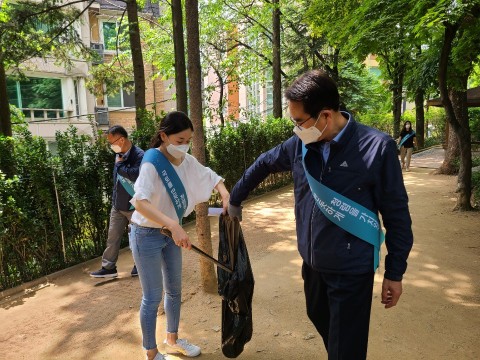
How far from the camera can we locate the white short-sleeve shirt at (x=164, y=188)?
8.25 ft

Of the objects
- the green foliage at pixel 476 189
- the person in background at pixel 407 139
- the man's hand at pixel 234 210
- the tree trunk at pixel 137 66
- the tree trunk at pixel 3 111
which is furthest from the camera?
the person in background at pixel 407 139

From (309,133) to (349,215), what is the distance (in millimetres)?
460

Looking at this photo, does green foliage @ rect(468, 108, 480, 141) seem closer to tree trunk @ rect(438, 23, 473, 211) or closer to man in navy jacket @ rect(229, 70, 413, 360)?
tree trunk @ rect(438, 23, 473, 211)

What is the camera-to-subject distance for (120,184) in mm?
4828

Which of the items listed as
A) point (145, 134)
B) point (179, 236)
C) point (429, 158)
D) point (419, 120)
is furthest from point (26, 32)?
point (419, 120)

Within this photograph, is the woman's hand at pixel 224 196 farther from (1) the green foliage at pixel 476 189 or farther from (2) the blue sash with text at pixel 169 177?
(1) the green foliage at pixel 476 189

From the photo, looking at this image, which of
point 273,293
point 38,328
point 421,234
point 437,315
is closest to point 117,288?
point 38,328

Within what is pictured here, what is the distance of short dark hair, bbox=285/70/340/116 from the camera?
76.0 inches

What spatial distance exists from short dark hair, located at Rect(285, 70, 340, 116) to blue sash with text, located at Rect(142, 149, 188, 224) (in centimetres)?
104

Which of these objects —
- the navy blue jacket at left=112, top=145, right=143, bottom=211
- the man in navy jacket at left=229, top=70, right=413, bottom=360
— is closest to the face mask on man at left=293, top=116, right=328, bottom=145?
the man in navy jacket at left=229, top=70, right=413, bottom=360

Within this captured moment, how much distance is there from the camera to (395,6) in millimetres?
5535

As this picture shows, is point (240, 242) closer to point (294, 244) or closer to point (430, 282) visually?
point (430, 282)

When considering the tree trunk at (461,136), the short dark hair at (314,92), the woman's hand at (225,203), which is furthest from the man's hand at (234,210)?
the tree trunk at (461,136)

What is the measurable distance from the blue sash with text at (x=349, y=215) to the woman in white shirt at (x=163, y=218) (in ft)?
2.99
